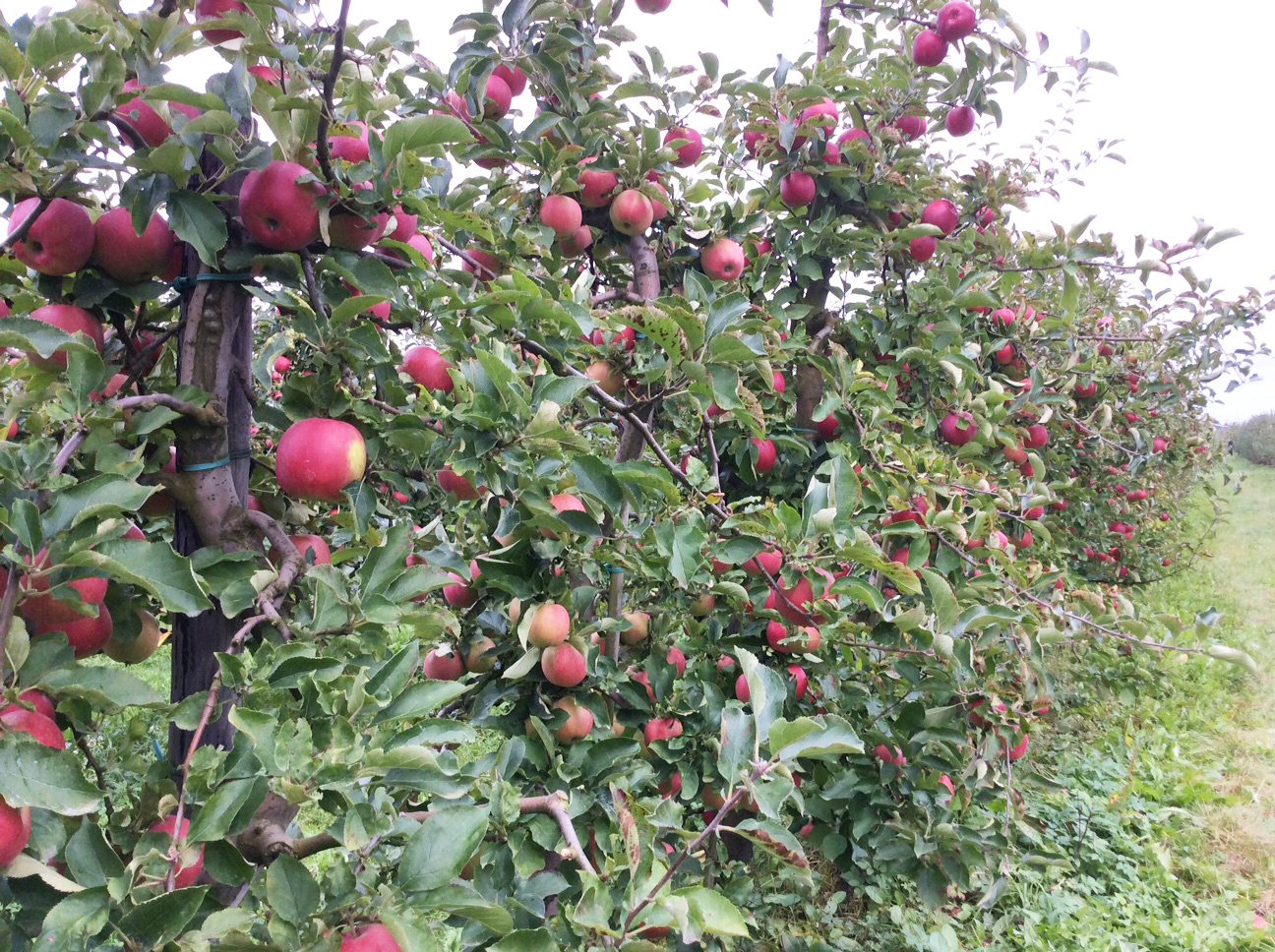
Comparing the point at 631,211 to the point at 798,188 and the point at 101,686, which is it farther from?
the point at 101,686

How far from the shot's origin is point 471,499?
117cm

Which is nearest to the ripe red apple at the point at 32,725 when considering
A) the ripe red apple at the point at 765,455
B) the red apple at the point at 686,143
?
the ripe red apple at the point at 765,455

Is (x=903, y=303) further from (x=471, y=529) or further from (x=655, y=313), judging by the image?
(x=471, y=529)

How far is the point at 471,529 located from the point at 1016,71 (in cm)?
185

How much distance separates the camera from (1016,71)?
203 centimetres

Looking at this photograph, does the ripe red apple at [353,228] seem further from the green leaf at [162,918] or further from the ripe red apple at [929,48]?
the ripe red apple at [929,48]

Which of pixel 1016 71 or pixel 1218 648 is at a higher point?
pixel 1016 71

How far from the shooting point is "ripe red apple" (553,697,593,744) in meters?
1.30

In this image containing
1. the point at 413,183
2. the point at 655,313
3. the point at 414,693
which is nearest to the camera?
the point at 414,693

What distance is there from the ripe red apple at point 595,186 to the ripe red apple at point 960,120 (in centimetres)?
115

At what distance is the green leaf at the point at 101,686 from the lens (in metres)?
0.63

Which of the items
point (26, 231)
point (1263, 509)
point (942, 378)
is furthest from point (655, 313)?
point (1263, 509)

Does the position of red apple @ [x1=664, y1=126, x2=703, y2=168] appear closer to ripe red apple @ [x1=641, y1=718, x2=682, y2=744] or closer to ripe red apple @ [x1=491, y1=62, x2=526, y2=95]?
ripe red apple @ [x1=491, y1=62, x2=526, y2=95]

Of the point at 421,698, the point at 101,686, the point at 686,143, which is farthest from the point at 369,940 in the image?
the point at 686,143
